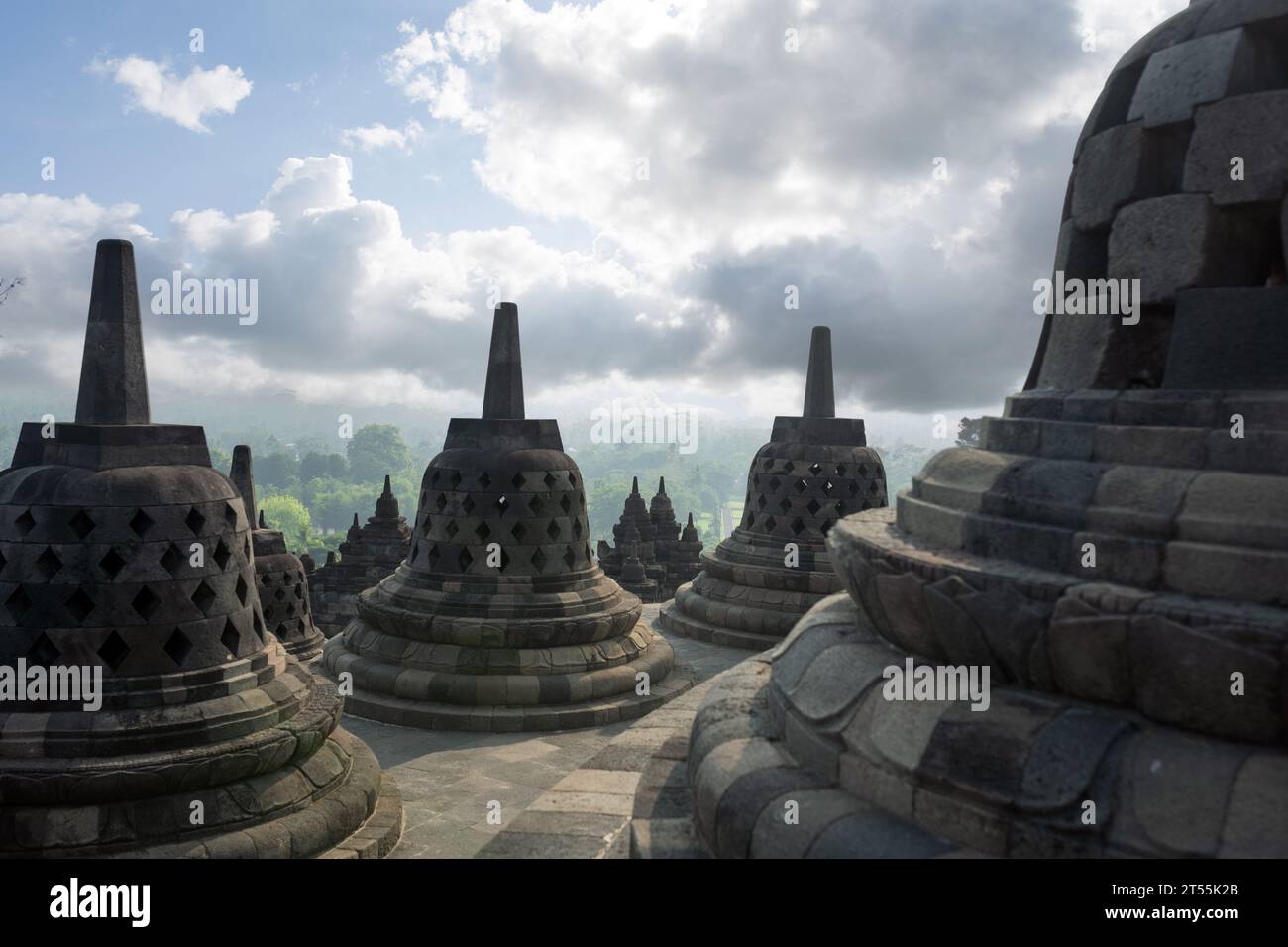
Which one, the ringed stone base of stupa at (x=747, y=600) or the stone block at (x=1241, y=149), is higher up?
the stone block at (x=1241, y=149)

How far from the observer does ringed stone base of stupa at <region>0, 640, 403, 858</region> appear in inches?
164

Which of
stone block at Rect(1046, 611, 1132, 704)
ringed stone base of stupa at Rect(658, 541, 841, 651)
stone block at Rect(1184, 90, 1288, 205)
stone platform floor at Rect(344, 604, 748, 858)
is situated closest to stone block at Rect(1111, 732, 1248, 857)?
stone block at Rect(1046, 611, 1132, 704)

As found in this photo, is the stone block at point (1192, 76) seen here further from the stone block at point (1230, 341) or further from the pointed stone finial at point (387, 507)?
the pointed stone finial at point (387, 507)

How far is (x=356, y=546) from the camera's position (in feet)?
70.2

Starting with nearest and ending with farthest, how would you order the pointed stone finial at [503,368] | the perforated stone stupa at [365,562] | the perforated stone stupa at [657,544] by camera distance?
1. the pointed stone finial at [503,368]
2. the perforated stone stupa at [365,562]
3. the perforated stone stupa at [657,544]

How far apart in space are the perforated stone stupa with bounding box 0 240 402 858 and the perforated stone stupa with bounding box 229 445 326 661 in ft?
18.7

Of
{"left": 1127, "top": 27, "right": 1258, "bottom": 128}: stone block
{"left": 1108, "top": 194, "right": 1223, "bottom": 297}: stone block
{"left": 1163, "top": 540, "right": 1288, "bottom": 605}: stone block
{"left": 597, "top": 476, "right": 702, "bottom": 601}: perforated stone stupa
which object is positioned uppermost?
{"left": 1127, "top": 27, "right": 1258, "bottom": 128}: stone block

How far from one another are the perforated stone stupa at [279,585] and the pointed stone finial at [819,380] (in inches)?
275

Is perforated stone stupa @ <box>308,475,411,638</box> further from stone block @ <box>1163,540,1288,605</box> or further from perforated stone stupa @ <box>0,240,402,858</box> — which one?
stone block @ <box>1163,540,1288,605</box>

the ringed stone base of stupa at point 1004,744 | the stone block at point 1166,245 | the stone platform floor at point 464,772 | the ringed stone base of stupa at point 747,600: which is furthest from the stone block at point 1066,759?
the ringed stone base of stupa at point 747,600

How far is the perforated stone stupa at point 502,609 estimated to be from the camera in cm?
782

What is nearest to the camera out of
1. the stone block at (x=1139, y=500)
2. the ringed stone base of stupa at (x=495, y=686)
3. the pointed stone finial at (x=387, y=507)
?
the stone block at (x=1139, y=500)

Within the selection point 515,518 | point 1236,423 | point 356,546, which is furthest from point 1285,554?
point 356,546
